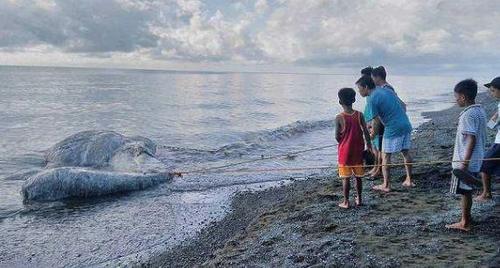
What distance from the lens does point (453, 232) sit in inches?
226

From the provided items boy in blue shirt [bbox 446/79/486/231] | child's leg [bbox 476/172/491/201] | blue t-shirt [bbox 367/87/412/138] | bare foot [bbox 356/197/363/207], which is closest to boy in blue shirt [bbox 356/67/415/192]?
blue t-shirt [bbox 367/87/412/138]

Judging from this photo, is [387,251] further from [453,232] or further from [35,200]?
[35,200]

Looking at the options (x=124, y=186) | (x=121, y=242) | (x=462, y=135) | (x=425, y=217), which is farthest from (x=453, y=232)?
(x=124, y=186)

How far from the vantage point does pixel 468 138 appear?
5469 mm

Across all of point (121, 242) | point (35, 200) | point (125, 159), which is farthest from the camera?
point (125, 159)

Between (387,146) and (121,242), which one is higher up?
(387,146)

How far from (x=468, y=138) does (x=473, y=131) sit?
0.35 feet

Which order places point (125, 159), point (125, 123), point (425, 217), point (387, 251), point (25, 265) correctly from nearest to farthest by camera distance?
point (387, 251), point (425, 217), point (25, 265), point (125, 159), point (125, 123)

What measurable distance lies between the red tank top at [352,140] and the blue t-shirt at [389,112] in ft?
3.76

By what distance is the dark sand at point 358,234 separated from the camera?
5.25 metres

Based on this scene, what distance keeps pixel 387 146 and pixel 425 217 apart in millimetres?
1755

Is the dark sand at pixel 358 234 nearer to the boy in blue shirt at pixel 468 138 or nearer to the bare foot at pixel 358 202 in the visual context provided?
the bare foot at pixel 358 202

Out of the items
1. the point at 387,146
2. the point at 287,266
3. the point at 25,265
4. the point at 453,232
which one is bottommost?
the point at 25,265

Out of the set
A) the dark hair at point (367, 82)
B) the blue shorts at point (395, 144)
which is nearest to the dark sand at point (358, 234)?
the blue shorts at point (395, 144)
